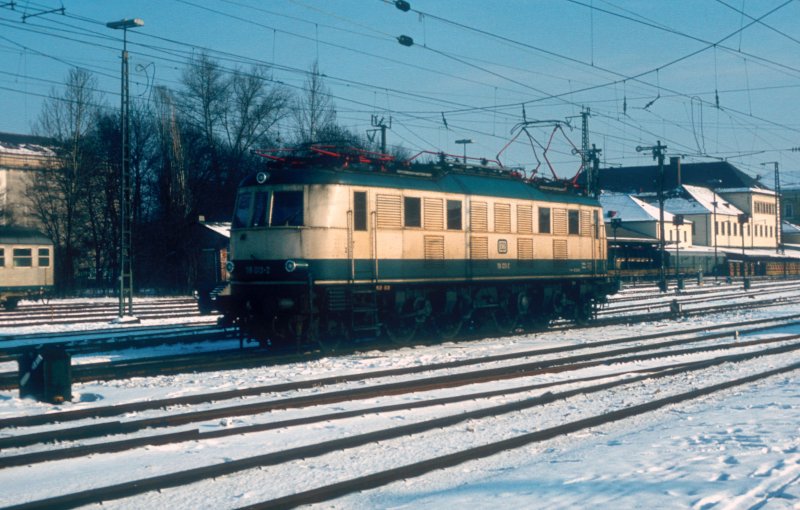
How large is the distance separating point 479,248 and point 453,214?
1292mm

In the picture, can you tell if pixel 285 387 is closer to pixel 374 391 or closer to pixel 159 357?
pixel 374 391

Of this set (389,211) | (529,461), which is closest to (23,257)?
(389,211)

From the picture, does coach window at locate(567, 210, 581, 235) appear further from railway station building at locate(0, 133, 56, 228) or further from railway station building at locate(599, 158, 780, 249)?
railway station building at locate(599, 158, 780, 249)

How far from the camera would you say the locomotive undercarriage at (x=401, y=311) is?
1747 centimetres

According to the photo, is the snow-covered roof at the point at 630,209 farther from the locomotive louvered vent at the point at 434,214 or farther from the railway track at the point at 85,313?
the locomotive louvered vent at the point at 434,214

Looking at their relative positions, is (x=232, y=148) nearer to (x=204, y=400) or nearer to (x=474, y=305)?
(x=474, y=305)

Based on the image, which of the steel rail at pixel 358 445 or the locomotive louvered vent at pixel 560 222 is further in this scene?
the locomotive louvered vent at pixel 560 222

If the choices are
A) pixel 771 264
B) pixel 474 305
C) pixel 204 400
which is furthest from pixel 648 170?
pixel 204 400

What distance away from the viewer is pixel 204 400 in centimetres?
1201

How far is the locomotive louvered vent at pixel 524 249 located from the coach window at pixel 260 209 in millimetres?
7558

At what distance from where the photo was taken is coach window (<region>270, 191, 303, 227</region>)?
17.6 m

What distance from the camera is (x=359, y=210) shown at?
60.1 feet

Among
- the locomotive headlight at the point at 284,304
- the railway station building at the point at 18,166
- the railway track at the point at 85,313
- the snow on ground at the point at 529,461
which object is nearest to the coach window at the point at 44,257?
the railway track at the point at 85,313

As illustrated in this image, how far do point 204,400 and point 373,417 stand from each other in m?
2.58
